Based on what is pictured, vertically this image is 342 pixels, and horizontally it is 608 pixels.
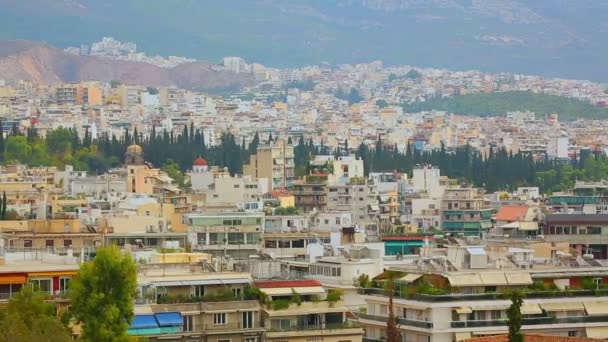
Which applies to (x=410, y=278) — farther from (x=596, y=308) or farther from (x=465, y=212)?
(x=465, y=212)

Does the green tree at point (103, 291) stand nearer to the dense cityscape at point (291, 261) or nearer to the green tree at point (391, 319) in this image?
the dense cityscape at point (291, 261)

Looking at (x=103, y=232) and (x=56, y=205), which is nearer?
(x=103, y=232)

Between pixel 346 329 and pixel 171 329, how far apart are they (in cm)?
315

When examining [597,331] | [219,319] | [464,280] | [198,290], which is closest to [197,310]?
[219,319]

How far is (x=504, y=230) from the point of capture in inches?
2304

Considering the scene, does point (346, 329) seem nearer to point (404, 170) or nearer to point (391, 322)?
point (391, 322)

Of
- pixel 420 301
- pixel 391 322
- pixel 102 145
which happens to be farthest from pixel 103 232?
pixel 102 145

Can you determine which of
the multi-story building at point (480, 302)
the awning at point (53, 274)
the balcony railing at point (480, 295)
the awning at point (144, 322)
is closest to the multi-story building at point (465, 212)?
the multi-story building at point (480, 302)

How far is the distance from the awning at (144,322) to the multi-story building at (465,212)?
133ft

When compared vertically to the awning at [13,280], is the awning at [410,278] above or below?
below

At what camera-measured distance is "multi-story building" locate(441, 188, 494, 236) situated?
79.3m

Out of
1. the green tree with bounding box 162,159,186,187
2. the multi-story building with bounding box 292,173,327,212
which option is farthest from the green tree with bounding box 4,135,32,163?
the multi-story building with bounding box 292,173,327,212

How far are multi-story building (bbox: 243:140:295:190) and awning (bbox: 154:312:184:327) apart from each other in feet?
226

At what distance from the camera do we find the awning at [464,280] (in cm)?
3997
